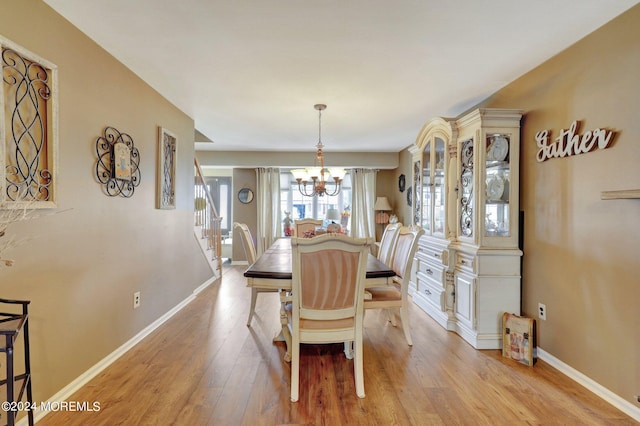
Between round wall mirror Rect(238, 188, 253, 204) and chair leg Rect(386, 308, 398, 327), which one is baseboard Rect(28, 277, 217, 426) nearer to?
chair leg Rect(386, 308, 398, 327)

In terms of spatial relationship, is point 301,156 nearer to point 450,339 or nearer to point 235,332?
point 235,332

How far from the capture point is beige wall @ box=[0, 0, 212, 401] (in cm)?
177

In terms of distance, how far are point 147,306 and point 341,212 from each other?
4669 millimetres

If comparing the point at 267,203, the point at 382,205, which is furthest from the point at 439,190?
the point at 267,203

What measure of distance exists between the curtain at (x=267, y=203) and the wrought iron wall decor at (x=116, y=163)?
3841mm

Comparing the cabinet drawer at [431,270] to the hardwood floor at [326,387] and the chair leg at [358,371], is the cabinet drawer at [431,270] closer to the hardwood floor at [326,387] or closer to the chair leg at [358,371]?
the hardwood floor at [326,387]

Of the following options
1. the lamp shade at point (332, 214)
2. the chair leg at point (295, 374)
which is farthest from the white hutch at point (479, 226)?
the lamp shade at point (332, 214)

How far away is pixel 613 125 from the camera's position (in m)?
1.95

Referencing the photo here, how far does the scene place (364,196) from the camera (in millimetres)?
6590

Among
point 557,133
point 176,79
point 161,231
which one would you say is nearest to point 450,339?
point 557,133

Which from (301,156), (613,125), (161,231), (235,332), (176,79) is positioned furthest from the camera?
(301,156)

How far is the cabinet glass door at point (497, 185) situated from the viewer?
8.95 feet

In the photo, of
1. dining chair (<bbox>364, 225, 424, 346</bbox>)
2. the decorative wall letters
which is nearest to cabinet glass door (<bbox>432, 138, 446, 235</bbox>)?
dining chair (<bbox>364, 225, 424, 346</bbox>)

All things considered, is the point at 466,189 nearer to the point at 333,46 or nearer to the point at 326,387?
the point at 333,46
